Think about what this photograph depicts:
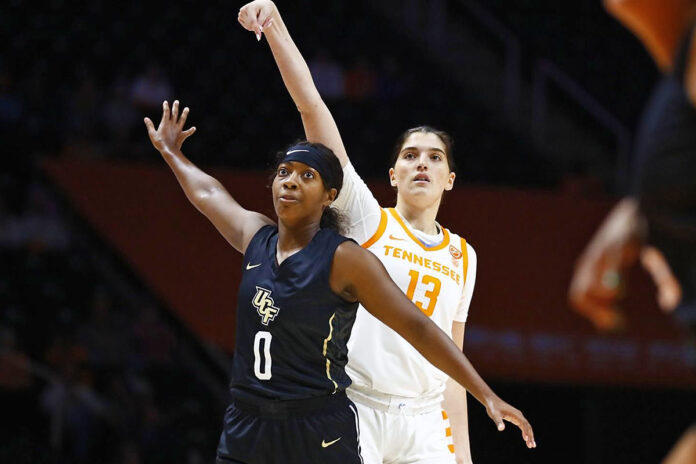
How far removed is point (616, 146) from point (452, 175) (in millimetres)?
8762

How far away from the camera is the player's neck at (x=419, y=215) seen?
503cm

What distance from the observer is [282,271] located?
3982mm

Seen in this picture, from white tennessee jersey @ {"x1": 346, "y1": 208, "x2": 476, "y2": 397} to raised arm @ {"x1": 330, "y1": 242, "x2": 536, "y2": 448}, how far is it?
698 mm

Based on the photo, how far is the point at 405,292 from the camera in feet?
15.4

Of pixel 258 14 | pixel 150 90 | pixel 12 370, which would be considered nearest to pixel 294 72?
pixel 258 14

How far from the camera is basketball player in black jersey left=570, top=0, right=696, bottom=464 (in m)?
2.57

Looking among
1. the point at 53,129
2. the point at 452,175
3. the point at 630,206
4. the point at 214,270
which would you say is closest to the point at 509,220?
the point at 214,270

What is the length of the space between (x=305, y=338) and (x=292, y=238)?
1.31ft

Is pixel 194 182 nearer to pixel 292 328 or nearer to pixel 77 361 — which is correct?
pixel 292 328

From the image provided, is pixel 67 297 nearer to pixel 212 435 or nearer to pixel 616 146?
pixel 212 435

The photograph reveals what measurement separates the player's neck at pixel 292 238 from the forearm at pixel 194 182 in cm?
50

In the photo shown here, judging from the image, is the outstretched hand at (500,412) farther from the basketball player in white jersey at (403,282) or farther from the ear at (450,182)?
the ear at (450,182)

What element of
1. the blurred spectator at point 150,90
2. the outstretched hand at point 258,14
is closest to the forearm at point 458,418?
the outstretched hand at point 258,14

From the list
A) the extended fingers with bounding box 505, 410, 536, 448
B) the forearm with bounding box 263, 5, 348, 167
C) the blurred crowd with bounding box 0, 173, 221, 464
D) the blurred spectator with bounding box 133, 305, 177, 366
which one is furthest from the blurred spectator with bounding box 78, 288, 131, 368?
the extended fingers with bounding box 505, 410, 536, 448
